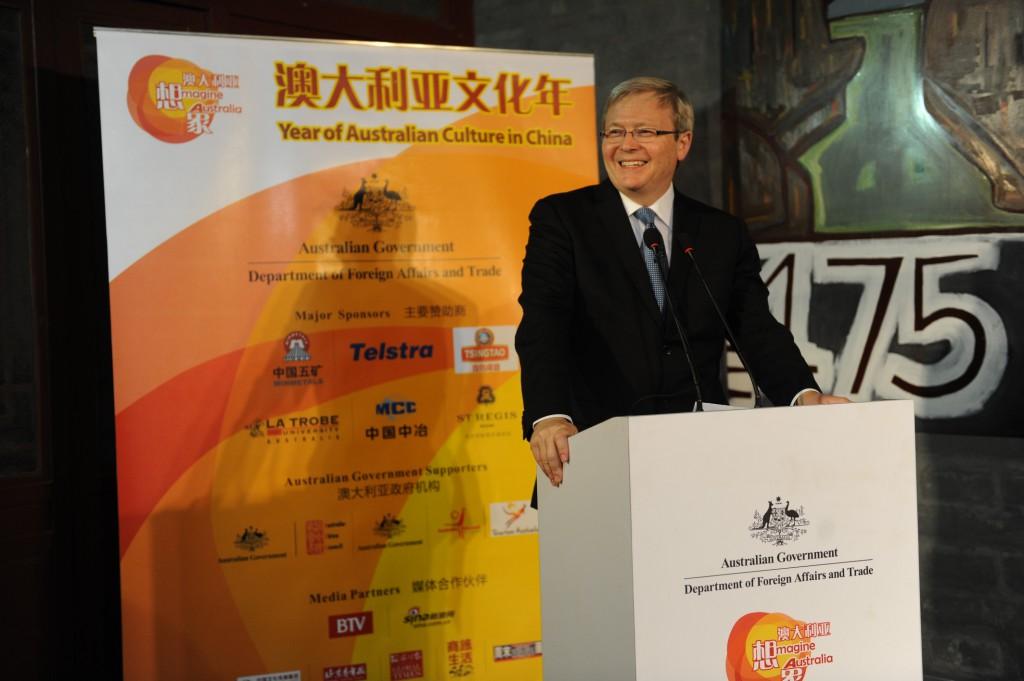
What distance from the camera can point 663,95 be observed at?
221cm

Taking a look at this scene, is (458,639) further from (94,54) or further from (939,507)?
(94,54)

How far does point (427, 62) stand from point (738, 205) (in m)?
1.43

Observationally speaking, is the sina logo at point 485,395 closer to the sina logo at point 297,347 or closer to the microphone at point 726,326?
the sina logo at point 297,347

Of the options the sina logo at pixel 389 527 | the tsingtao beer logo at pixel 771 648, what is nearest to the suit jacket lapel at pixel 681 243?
the tsingtao beer logo at pixel 771 648

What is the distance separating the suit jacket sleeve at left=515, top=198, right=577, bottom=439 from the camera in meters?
2.04

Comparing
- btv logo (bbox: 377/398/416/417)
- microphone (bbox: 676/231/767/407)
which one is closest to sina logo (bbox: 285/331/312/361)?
btv logo (bbox: 377/398/416/417)

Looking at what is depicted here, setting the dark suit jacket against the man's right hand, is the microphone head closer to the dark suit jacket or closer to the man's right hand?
the dark suit jacket

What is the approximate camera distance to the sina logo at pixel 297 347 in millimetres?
3207

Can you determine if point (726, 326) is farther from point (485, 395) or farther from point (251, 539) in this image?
point (251, 539)

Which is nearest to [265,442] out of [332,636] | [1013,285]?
[332,636]

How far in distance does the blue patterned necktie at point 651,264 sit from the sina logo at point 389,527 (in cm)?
149

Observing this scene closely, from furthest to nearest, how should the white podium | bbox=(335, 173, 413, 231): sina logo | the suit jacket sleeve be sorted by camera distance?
bbox=(335, 173, 413, 231): sina logo < the suit jacket sleeve < the white podium

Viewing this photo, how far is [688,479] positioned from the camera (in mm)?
1576

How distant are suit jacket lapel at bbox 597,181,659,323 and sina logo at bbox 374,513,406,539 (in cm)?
148
